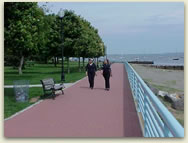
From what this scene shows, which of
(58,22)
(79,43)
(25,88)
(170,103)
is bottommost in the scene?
(170,103)

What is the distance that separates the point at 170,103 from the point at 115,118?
22.0 feet

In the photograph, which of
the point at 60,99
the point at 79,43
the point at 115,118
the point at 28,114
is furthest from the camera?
the point at 79,43

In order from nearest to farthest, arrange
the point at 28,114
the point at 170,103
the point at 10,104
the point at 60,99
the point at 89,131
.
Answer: the point at 89,131, the point at 28,114, the point at 10,104, the point at 60,99, the point at 170,103

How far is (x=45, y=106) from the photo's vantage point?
9.55 meters

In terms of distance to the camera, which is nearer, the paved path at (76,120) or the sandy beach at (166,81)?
the paved path at (76,120)

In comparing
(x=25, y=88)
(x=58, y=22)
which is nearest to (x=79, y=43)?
(x=58, y=22)

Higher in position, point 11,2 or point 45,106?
point 11,2

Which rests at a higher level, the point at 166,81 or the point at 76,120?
the point at 76,120

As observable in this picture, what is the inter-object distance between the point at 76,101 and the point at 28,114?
2.66 meters

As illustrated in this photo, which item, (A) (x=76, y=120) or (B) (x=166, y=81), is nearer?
(A) (x=76, y=120)

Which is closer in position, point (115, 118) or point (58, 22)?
point (115, 118)

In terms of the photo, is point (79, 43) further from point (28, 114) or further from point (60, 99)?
point (28, 114)

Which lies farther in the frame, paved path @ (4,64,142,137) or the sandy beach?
the sandy beach

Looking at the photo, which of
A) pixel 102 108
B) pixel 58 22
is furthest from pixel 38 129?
pixel 58 22
